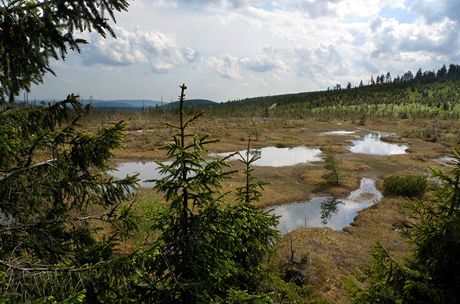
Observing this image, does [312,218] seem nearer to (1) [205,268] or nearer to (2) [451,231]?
(2) [451,231]

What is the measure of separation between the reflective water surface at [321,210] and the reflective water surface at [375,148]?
2185 centimetres

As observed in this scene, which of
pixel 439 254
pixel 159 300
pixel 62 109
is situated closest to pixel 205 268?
pixel 159 300

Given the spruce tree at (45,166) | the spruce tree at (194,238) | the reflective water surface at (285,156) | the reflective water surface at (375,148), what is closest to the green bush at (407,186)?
the reflective water surface at (285,156)

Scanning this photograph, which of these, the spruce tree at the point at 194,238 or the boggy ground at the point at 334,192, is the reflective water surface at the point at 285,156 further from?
the spruce tree at the point at 194,238

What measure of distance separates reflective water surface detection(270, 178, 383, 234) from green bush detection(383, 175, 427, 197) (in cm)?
114

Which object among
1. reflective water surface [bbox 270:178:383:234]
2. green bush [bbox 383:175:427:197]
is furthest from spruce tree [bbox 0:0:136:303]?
green bush [bbox 383:175:427:197]

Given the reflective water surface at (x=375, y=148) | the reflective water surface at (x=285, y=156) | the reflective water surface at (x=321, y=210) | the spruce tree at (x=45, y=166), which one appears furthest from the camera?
the reflective water surface at (x=375, y=148)

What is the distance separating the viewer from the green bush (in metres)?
29.1

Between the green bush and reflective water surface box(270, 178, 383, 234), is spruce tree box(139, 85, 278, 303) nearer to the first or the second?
reflective water surface box(270, 178, 383, 234)

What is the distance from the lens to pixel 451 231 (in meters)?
6.33

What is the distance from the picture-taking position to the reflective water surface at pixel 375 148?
2085 inches

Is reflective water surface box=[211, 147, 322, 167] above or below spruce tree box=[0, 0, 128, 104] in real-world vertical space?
below

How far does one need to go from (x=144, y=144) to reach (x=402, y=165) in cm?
3371

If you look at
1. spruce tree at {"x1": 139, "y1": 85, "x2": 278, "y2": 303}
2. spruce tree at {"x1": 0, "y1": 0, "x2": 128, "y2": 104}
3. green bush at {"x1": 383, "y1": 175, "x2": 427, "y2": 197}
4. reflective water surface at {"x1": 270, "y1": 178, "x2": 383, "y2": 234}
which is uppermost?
spruce tree at {"x1": 0, "y1": 0, "x2": 128, "y2": 104}
